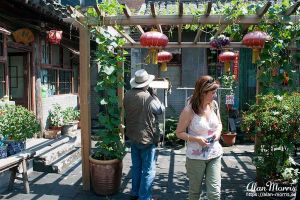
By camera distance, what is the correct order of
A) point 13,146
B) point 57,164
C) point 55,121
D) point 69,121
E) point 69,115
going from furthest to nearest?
point 69,115
point 69,121
point 55,121
point 57,164
point 13,146

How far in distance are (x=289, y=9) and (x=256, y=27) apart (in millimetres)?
742

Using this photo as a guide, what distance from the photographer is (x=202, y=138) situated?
3.70 metres

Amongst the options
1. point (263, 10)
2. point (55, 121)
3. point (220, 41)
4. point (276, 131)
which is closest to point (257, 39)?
point (263, 10)

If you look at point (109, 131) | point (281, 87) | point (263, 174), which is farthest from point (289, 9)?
point (109, 131)

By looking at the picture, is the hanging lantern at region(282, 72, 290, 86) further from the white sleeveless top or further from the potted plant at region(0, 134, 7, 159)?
the potted plant at region(0, 134, 7, 159)

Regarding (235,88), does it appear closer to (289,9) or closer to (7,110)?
(289,9)

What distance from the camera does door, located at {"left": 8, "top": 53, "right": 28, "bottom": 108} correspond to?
836 centimetres

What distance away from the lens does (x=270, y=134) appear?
464cm

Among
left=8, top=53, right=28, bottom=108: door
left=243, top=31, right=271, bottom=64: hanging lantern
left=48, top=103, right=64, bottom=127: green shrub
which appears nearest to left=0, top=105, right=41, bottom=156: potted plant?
left=8, top=53, right=28, bottom=108: door

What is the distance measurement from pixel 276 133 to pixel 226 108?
18.6 feet

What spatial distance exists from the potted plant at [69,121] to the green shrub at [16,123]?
4.06 meters

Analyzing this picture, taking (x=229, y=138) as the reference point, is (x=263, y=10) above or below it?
above

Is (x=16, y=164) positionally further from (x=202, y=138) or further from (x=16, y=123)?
(x=202, y=138)

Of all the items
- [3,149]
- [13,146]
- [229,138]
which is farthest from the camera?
[229,138]
